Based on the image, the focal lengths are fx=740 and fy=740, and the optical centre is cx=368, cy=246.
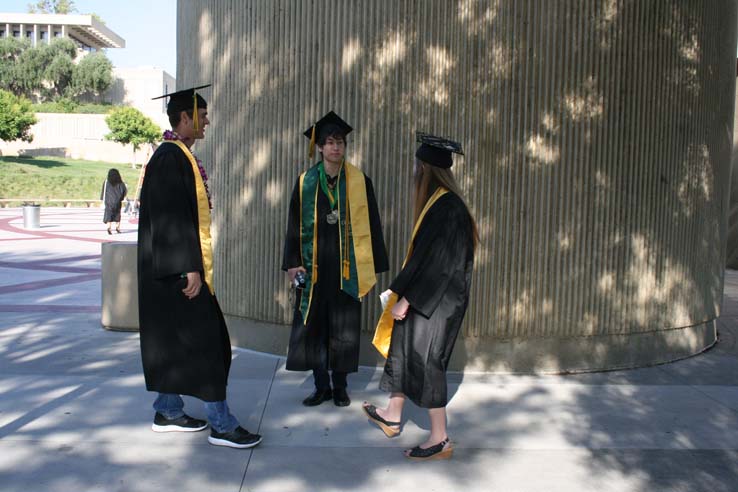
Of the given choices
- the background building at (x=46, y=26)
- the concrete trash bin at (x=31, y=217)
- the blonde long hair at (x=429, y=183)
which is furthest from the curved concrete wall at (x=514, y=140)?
the background building at (x=46, y=26)

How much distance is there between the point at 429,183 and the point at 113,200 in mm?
15162

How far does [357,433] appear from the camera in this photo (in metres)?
4.64

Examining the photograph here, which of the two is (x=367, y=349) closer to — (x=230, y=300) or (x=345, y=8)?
(x=230, y=300)

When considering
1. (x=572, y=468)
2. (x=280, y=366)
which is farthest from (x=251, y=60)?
(x=572, y=468)

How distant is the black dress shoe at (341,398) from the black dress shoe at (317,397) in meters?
0.07

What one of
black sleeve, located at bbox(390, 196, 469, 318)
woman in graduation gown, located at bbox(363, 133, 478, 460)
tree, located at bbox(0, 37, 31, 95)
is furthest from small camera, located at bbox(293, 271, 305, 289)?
tree, located at bbox(0, 37, 31, 95)

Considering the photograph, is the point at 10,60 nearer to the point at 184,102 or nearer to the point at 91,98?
the point at 91,98

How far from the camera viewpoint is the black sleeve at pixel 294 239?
17.1 feet

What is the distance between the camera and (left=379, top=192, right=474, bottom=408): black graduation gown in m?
4.15

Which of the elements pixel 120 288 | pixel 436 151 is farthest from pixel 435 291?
pixel 120 288

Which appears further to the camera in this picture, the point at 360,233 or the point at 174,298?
the point at 360,233

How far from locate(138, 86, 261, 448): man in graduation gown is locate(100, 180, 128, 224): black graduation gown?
14366 millimetres

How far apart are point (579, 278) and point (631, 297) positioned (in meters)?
0.57

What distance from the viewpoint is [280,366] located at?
243 inches
